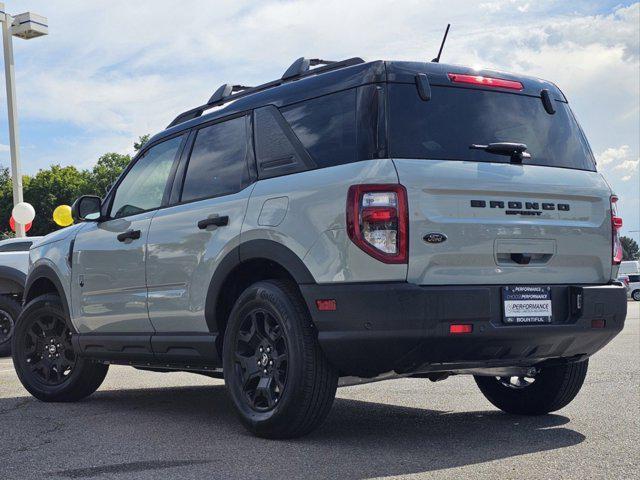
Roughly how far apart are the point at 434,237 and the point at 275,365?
3.87ft

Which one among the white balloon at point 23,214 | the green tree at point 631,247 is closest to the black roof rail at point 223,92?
the white balloon at point 23,214

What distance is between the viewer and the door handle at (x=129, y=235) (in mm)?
6434

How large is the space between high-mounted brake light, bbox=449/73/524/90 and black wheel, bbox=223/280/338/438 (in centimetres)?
147

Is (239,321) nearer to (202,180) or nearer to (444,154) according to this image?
(202,180)

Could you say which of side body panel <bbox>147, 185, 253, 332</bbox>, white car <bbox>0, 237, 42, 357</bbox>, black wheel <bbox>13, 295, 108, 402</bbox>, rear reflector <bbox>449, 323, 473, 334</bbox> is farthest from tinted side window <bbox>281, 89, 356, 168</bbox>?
white car <bbox>0, 237, 42, 357</bbox>

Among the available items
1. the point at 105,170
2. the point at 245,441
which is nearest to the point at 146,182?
the point at 245,441

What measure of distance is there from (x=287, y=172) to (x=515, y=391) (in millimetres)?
2288

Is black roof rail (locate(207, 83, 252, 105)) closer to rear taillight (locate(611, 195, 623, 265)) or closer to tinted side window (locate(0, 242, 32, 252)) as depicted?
rear taillight (locate(611, 195, 623, 265))

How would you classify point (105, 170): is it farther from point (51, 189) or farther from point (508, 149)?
point (508, 149)

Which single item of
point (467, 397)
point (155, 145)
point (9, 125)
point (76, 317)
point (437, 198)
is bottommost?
point (467, 397)

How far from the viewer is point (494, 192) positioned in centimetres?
498

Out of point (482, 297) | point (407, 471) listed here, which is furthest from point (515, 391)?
point (407, 471)

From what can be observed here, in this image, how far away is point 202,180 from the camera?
6.04 m

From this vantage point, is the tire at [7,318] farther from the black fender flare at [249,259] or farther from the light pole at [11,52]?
the light pole at [11,52]
